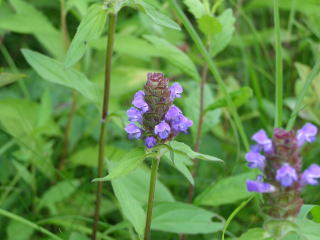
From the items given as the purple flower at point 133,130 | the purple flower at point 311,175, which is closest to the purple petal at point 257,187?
the purple flower at point 311,175

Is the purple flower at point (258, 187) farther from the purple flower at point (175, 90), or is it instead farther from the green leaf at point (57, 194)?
the green leaf at point (57, 194)

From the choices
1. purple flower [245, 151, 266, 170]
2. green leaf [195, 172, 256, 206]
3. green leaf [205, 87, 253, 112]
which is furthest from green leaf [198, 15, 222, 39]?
purple flower [245, 151, 266, 170]

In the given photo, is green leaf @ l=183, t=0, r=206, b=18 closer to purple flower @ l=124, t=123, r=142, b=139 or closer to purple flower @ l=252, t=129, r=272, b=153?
purple flower @ l=124, t=123, r=142, b=139

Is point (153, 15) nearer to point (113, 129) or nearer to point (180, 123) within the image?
point (180, 123)

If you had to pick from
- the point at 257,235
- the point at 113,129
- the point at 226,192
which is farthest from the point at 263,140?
the point at 113,129

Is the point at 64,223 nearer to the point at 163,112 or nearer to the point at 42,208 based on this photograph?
the point at 42,208

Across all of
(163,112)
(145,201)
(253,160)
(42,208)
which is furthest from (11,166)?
(253,160)
